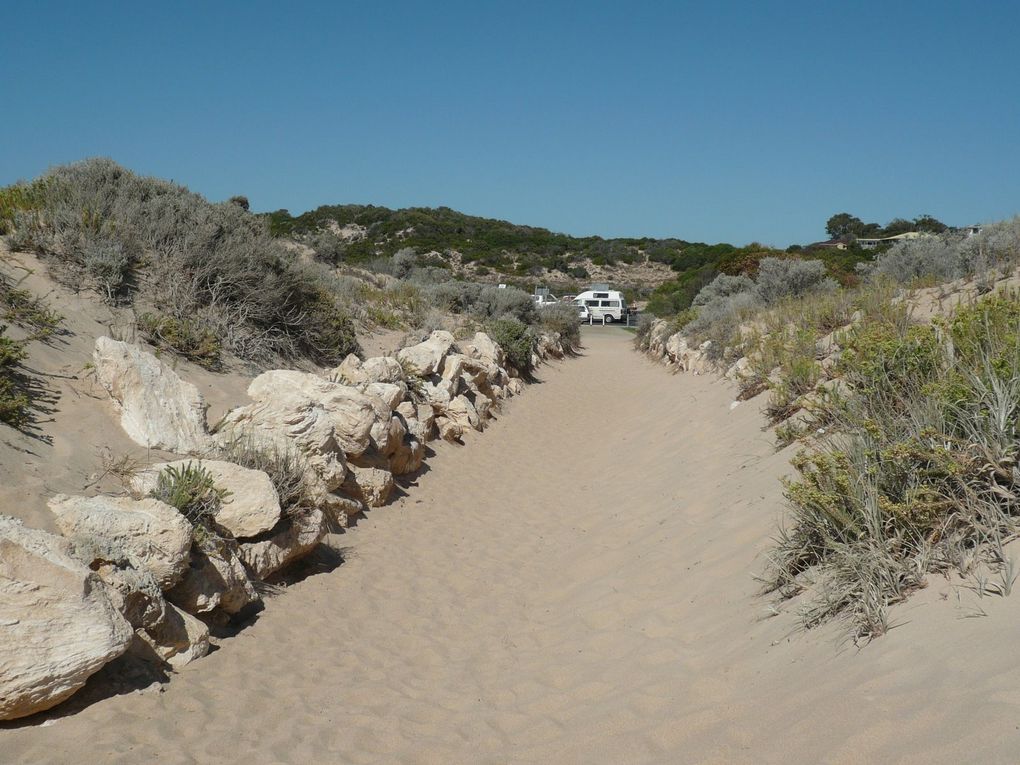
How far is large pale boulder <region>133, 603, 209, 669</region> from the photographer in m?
4.17

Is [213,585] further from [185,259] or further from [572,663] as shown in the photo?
[185,259]

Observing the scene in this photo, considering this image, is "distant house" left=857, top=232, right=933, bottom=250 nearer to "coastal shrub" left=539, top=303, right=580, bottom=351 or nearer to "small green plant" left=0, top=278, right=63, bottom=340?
"coastal shrub" left=539, top=303, right=580, bottom=351

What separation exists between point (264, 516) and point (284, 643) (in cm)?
99

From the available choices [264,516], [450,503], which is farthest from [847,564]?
[450,503]

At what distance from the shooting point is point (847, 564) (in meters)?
3.82

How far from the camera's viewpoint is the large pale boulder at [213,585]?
4625mm

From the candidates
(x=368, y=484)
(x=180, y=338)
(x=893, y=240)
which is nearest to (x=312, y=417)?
(x=368, y=484)

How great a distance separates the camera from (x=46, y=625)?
137 inches

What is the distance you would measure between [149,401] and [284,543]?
2018mm

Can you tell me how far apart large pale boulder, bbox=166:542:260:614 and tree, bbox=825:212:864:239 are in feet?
202

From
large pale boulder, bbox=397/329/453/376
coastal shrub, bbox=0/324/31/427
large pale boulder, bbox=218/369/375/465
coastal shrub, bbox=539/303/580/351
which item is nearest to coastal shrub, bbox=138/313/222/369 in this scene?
large pale boulder, bbox=218/369/375/465

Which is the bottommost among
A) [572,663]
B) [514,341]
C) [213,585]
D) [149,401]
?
[572,663]

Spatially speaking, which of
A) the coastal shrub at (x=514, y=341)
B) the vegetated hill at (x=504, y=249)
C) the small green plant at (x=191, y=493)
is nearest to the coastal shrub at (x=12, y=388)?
the small green plant at (x=191, y=493)

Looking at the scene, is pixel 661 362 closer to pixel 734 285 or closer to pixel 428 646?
pixel 734 285
